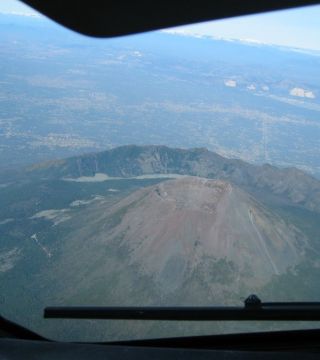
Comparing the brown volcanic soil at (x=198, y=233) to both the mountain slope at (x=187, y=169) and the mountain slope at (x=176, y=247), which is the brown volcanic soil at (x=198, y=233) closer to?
the mountain slope at (x=176, y=247)

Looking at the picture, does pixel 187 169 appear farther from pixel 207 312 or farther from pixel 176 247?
pixel 207 312

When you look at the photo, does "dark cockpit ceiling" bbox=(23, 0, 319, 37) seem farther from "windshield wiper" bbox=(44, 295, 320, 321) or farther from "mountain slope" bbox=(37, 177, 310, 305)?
"mountain slope" bbox=(37, 177, 310, 305)

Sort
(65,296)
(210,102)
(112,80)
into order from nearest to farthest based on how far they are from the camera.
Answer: (65,296), (210,102), (112,80)

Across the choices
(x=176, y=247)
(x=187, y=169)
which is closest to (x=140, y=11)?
(x=176, y=247)

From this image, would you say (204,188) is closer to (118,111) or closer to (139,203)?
(139,203)

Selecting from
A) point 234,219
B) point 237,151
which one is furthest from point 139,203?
point 237,151

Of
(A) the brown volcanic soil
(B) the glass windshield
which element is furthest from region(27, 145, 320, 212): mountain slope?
(A) the brown volcanic soil
